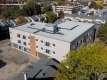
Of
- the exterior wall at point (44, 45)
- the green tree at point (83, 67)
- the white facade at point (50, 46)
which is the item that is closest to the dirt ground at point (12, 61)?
the exterior wall at point (44, 45)

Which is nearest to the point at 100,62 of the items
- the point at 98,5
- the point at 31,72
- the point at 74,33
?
the point at 31,72

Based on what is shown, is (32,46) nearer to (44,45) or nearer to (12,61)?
(44,45)

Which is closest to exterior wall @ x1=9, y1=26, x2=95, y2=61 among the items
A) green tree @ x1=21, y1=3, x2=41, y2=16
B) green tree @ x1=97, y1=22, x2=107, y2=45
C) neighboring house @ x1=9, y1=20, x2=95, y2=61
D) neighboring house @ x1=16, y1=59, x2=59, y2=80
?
neighboring house @ x1=9, y1=20, x2=95, y2=61

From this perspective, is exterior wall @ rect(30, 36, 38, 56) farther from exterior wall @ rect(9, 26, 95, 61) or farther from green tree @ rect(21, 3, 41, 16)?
green tree @ rect(21, 3, 41, 16)

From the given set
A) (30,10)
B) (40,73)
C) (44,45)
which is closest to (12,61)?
(44,45)

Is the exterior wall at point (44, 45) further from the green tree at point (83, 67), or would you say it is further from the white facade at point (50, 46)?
the green tree at point (83, 67)

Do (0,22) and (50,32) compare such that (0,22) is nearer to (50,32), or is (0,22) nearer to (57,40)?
(50,32)
